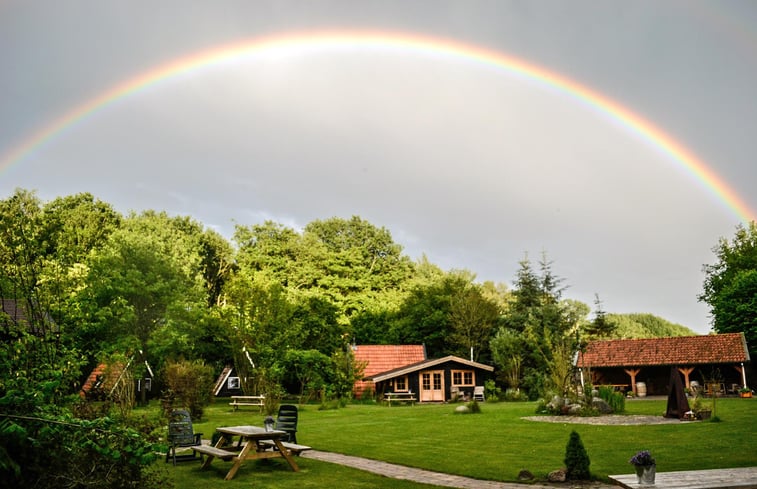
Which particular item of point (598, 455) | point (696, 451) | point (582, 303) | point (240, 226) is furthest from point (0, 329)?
point (582, 303)

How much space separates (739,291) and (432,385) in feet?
70.2

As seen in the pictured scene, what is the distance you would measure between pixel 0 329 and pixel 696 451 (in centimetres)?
1148

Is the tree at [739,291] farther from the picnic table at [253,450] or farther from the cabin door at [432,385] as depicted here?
the picnic table at [253,450]

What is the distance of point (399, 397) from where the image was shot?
34.8 m

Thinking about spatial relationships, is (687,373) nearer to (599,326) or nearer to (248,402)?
(599,326)

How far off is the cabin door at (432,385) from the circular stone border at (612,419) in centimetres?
1573

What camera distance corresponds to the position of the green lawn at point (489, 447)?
10.2m

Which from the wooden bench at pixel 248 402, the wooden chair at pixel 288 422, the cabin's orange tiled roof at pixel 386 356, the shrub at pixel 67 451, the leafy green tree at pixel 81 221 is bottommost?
the wooden bench at pixel 248 402

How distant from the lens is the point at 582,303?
6512 cm

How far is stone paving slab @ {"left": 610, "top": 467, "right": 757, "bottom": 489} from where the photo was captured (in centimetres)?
680

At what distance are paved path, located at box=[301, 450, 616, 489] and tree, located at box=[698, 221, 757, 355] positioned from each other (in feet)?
113

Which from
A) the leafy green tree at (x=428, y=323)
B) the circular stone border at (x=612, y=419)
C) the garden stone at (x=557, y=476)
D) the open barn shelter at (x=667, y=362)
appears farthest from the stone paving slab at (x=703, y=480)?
the leafy green tree at (x=428, y=323)

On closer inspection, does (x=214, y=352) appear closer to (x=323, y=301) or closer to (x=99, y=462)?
(x=323, y=301)

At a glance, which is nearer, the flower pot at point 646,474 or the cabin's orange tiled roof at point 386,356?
the flower pot at point 646,474
